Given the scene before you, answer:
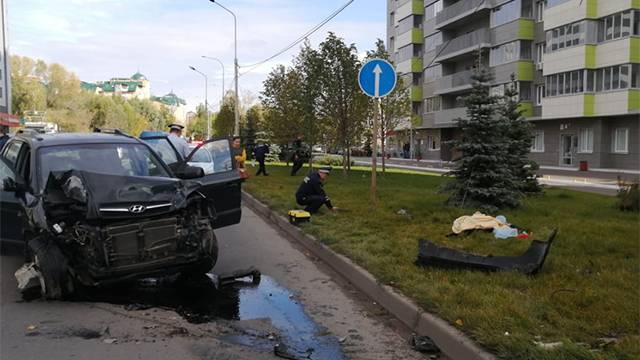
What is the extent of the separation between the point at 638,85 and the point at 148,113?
12109 cm

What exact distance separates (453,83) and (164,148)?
157 feet

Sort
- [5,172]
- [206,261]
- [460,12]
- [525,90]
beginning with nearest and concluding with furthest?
[206,261] < [5,172] < [525,90] < [460,12]

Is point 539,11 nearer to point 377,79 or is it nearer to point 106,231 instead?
point 377,79

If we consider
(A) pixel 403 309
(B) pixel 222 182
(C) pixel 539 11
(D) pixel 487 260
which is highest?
(C) pixel 539 11

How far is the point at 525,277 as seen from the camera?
6008 mm

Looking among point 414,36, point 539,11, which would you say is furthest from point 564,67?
point 414,36

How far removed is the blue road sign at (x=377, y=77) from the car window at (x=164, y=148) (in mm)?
3816

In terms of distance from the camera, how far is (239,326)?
5.16 metres

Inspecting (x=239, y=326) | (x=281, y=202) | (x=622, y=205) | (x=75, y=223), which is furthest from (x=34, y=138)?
(x=622, y=205)

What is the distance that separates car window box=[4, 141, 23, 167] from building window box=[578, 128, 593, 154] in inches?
1461

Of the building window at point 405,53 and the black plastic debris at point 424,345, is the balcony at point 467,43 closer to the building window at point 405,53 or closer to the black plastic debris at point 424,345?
the building window at point 405,53

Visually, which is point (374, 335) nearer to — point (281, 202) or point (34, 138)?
point (34, 138)

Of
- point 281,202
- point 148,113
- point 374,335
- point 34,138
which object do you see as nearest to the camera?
point 374,335

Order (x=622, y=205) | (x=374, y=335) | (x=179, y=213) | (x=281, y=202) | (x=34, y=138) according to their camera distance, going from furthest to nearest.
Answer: (x=281, y=202)
(x=622, y=205)
(x=34, y=138)
(x=179, y=213)
(x=374, y=335)
